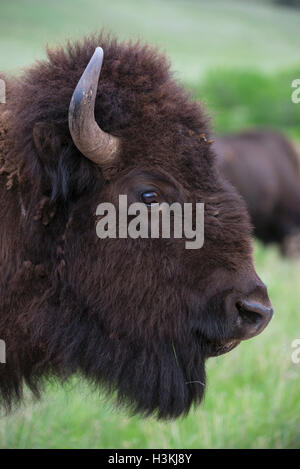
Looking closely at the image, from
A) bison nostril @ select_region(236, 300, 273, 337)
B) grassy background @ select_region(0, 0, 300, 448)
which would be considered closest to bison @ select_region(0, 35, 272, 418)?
bison nostril @ select_region(236, 300, 273, 337)

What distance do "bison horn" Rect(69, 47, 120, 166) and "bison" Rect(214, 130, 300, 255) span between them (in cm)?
1030

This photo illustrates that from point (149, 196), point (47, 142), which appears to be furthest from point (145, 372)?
point (47, 142)

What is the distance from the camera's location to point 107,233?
10.1ft

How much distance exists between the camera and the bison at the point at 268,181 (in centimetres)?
1345

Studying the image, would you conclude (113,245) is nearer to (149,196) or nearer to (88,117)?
(149,196)

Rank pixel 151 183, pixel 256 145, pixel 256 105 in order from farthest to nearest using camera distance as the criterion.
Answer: pixel 256 105 → pixel 256 145 → pixel 151 183

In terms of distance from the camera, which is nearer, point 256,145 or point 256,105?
point 256,145

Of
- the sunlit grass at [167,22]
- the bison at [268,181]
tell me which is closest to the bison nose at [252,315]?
the sunlit grass at [167,22]

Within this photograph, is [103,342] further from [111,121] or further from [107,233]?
[111,121]

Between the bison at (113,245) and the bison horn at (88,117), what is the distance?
0.6 inches

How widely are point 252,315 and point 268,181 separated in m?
10.9

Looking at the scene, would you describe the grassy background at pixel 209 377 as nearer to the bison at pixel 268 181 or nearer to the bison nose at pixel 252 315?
the bison at pixel 268 181
